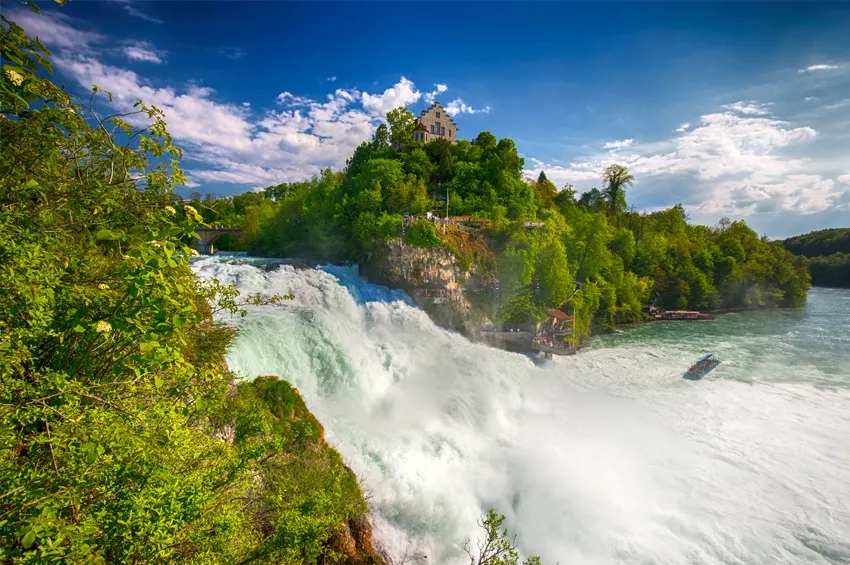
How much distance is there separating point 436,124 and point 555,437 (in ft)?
118

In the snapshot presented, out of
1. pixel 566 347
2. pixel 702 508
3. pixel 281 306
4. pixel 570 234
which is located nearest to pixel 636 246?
pixel 570 234

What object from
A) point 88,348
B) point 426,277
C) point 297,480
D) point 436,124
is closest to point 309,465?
point 297,480

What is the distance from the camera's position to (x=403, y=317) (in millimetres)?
21609

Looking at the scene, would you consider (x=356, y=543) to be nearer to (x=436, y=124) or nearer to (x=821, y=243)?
(x=436, y=124)

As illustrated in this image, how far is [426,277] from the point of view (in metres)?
24.0

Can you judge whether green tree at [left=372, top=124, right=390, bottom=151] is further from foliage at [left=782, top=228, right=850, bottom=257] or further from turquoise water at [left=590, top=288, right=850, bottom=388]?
foliage at [left=782, top=228, right=850, bottom=257]

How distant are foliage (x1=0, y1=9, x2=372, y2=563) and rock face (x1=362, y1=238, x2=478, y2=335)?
1927 centimetres

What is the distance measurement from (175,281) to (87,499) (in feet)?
6.83

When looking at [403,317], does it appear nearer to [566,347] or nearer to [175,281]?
[566,347]

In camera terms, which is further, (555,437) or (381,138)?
(381,138)

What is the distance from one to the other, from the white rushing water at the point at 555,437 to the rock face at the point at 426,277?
112cm

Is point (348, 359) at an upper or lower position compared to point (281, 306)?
lower

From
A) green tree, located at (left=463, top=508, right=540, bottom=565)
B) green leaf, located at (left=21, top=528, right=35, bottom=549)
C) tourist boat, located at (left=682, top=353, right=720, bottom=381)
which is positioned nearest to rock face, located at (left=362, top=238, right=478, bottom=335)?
tourist boat, located at (left=682, top=353, right=720, bottom=381)

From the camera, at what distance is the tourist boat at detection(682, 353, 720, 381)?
2123cm
